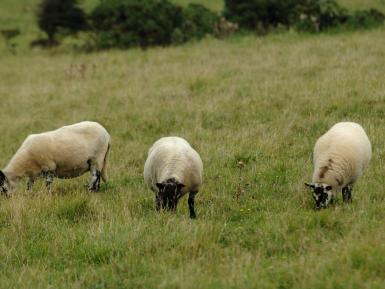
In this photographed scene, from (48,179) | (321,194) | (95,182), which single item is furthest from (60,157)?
(321,194)

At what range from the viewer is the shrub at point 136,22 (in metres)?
28.2

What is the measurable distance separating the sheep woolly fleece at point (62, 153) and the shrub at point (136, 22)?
60.1 feet

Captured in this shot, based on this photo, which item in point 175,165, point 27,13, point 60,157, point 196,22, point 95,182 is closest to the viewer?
point 175,165

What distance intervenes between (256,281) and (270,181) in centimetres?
391

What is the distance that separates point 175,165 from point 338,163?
2275 millimetres

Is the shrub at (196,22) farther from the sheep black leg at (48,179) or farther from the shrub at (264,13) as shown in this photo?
the sheep black leg at (48,179)

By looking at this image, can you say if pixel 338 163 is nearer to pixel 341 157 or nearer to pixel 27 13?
pixel 341 157

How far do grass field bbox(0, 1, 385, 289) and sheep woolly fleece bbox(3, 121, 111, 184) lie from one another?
39 cm

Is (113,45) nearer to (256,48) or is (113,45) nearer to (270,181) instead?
(256,48)

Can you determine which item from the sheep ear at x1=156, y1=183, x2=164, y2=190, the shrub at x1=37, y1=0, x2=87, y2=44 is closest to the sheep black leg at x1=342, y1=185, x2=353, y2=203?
the sheep ear at x1=156, y1=183, x2=164, y2=190

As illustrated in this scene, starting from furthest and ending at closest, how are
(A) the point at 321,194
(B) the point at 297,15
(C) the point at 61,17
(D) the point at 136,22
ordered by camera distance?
1. (C) the point at 61,17
2. (D) the point at 136,22
3. (B) the point at 297,15
4. (A) the point at 321,194

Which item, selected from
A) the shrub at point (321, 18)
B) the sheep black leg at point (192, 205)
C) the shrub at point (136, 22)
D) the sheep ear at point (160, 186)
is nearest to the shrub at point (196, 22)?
the shrub at point (136, 22)

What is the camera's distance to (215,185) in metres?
9.38

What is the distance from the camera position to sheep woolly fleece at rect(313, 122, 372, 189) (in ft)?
25.7
